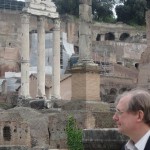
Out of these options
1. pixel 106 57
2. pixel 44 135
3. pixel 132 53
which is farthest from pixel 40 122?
pixel 132 53

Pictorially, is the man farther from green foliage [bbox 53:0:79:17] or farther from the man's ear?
green foliage [bbox 53:0:79:17]

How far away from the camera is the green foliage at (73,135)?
1536 centimetres

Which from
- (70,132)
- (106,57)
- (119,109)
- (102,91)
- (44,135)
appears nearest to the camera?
(119,109)

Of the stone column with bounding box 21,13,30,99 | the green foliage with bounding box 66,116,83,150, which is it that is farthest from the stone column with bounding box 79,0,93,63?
the stone column with bounding box 21,13,30,99

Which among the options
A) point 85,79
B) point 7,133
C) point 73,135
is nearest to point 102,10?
point 7,133

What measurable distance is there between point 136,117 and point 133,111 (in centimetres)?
4

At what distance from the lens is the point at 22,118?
20.7 meters

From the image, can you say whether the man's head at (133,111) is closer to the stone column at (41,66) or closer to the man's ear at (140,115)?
the man's ear at (140,115)

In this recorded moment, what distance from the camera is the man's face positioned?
127 inches

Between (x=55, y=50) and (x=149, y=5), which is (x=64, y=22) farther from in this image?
(x=55, y=50)

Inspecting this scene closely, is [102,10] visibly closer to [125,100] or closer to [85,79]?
[85,79]

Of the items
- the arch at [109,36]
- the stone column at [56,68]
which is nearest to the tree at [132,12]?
the arch at [109,36]

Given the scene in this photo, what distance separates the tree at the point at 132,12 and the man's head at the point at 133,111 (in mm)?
65041

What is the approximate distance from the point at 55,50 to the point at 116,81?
51.4 ft
